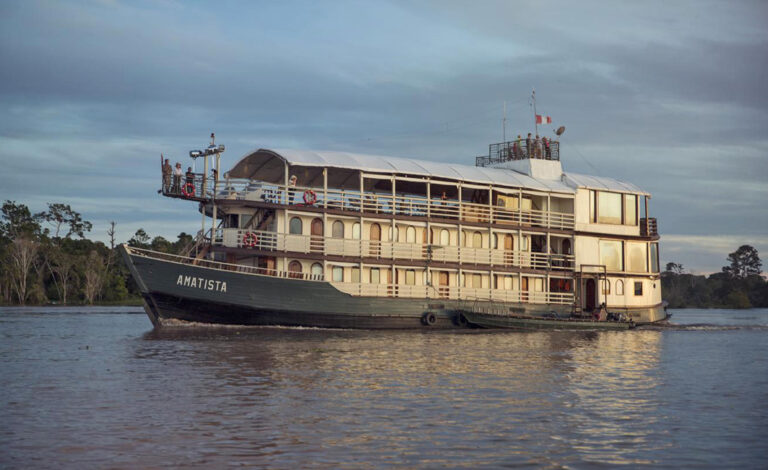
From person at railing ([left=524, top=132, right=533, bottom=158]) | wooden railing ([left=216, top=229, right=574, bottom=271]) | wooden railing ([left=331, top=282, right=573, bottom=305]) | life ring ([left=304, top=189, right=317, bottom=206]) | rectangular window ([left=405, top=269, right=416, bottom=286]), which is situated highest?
person at railing ([left=524, top=132, right=533, bottom=158])

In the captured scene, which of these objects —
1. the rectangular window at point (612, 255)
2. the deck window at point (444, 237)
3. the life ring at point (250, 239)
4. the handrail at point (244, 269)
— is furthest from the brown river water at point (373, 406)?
the rectangular window at point (612, 255)

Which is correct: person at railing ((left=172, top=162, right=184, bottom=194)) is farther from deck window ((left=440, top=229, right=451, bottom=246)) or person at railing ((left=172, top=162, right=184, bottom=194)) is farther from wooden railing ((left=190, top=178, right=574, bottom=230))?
deck window ((left=440, top=229, right=451, bottom=246))

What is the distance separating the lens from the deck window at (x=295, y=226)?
33.6m

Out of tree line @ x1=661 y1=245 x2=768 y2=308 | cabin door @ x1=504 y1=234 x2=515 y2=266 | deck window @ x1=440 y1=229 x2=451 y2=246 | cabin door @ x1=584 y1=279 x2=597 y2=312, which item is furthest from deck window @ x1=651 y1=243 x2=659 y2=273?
tree line @ x1=661 y1=245 x2=768 y2=308

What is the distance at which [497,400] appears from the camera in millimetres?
16391

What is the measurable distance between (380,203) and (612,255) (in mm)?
13400

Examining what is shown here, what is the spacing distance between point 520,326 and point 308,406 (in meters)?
21.5

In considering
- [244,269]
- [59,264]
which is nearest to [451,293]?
[244,269]

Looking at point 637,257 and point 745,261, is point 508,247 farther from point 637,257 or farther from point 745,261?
point 745,261

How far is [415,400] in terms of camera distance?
1627cm

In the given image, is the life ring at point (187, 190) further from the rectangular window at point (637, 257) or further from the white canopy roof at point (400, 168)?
the rectangular window at point (637, 257)

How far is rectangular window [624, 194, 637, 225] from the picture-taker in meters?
42.0

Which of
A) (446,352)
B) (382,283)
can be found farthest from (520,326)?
(446,352)

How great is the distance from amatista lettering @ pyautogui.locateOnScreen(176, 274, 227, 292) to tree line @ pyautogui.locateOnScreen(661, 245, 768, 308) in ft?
351
